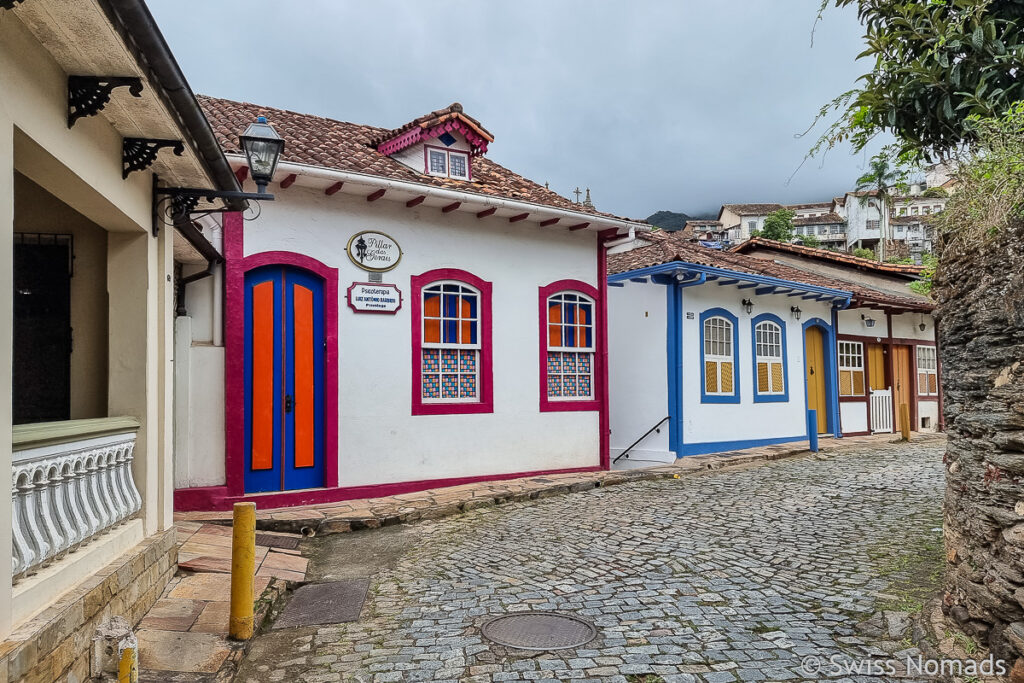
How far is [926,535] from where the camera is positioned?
21.7 ft

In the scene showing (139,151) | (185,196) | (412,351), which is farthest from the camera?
(412,351)

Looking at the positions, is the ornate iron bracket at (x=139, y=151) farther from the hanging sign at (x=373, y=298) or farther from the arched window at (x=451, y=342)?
the arched window at (x=451, y=342)

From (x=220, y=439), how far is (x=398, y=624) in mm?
4081

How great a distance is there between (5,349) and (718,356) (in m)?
12.2

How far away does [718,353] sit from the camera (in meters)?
13.5

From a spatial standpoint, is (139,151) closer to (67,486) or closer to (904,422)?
(67,486)

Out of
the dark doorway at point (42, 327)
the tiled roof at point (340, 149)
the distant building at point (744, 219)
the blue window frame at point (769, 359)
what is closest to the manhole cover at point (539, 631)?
the dark doorway at point (42, 327)

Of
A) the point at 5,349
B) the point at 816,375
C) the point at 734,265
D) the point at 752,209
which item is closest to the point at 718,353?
the point at 734,265

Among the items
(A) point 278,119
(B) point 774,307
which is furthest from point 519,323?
(B) point 774,307

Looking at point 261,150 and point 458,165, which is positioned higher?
point 458,165

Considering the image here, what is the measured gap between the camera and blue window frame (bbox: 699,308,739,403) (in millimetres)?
13219

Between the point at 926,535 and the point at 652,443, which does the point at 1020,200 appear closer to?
the point at 926,535

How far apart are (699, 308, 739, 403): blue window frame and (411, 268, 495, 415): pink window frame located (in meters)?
4.99

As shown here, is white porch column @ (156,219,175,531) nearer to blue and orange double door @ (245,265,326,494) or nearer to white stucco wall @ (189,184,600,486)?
white stucco wall @ (189,184,600,486)
